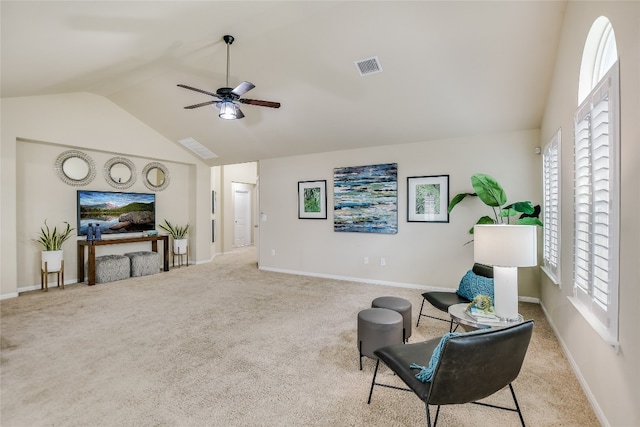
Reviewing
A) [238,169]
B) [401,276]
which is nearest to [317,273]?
[401,276]

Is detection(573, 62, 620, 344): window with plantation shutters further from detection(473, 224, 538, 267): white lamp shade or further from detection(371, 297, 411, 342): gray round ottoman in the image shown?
detection(371, 297, 411, 342): gray round ottoman

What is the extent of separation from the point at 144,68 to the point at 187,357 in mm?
3838

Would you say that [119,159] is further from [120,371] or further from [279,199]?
[120,371]

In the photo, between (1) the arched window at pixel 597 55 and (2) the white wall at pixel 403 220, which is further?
(2) the white wall at pixel 403 220

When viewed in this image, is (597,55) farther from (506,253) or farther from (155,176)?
(155,176)

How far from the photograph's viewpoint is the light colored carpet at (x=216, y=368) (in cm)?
196

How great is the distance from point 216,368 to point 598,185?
3.09 meters

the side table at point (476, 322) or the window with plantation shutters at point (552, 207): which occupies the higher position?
the window with plantation shutters at point (552, 207)

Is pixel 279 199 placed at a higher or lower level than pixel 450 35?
lower

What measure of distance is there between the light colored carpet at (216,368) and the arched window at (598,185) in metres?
0.73

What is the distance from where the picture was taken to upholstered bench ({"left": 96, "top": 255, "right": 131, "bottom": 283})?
215 inches

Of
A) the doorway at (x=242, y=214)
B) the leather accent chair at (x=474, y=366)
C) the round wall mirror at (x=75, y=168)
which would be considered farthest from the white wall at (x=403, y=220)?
the doorway at (x=242, y=214)

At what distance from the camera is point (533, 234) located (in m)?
2.16

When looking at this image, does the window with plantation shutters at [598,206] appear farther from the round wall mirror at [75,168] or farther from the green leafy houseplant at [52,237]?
the round wall mirror at [75,168]
